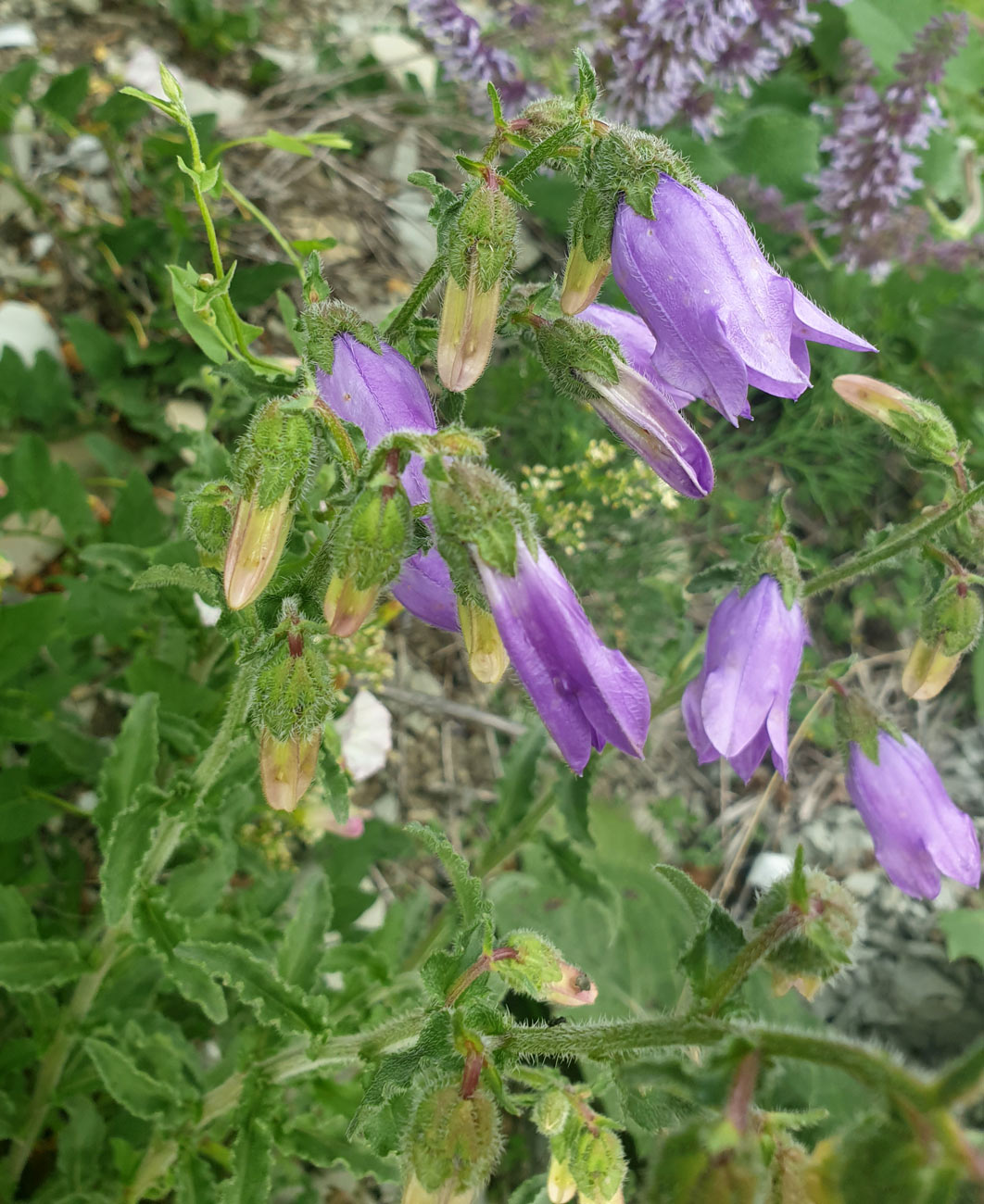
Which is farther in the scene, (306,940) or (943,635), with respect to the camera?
(306,940)

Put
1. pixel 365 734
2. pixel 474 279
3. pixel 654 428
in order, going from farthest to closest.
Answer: pixel 365 734 → pixel 654 428 → pixel 474 279

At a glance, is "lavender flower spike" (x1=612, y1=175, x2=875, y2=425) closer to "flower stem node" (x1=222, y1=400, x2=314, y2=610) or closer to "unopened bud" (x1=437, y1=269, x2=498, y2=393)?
"unopened bud" (x1=437, y1=269, x2=498, y2=393)

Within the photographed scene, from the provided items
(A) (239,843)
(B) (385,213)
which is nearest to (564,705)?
(A) (239,843)

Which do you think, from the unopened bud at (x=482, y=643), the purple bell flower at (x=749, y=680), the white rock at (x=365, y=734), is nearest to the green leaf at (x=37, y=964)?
the white rock at (x=365, y=734)

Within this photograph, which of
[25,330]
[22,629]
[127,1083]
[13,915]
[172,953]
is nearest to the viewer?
[172,953]

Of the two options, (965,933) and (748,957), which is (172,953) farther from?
(965,933)

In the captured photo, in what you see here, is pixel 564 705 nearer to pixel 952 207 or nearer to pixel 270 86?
pixel 270 86

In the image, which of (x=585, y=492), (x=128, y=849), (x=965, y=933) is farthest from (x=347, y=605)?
(x=965, y=933)
